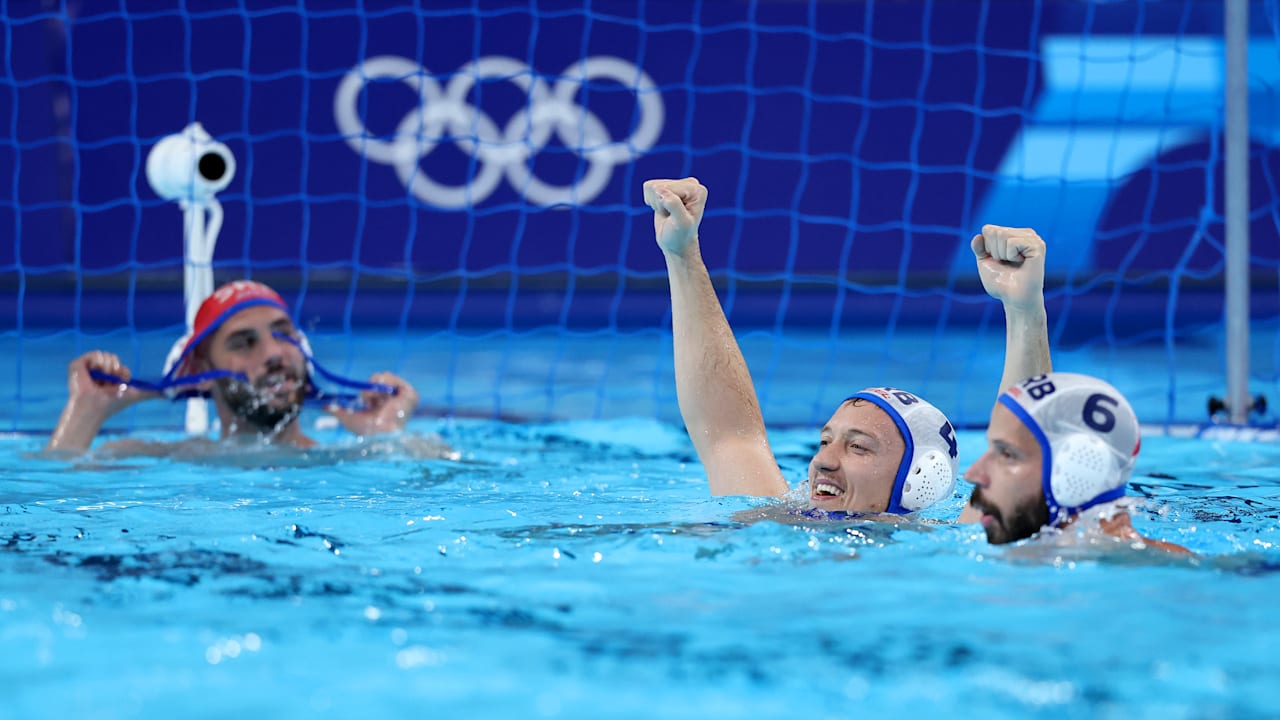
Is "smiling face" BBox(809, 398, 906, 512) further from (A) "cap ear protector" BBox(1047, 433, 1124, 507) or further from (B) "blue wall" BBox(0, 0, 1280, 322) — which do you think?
(B) "blue wall" BBox(0, 0, 1280, 322)

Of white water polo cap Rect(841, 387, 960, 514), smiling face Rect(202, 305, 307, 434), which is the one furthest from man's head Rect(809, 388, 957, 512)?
smiling face Rect(202, 305, 307, 434)

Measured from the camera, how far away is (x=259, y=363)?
16.1ft

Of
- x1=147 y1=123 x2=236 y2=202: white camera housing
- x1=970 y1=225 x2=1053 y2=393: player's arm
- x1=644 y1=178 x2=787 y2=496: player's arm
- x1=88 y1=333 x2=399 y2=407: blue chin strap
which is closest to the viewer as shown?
x1=970 y1=225 x2=1053 y2=393: player's arm

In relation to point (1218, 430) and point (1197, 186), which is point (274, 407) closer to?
point (1218, 430)

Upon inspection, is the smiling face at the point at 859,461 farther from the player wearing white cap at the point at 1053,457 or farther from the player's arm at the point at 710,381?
the player wearing white cap at the point at 1053,457

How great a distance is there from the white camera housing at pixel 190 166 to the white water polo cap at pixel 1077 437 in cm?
335

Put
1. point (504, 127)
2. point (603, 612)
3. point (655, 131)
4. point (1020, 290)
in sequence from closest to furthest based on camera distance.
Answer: point (603, 612) → point (1020, 290) → point (504, 127) → point (655, 131)

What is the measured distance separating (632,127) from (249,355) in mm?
5431

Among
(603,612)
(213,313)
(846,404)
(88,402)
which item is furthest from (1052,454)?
(88,402)

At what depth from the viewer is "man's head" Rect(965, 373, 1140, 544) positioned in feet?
9.36

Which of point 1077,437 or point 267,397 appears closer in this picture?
point 1077,437

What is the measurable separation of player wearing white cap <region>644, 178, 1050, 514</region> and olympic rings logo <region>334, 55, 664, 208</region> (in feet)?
20.0

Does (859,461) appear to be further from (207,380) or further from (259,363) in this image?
(207,380)

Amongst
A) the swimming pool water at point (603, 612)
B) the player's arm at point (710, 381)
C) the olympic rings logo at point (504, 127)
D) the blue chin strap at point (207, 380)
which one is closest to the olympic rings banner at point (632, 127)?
the olympic rings logo at point (504, 127)
